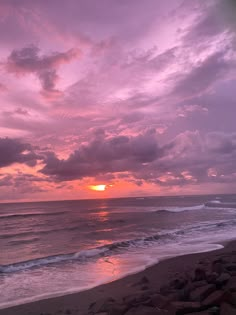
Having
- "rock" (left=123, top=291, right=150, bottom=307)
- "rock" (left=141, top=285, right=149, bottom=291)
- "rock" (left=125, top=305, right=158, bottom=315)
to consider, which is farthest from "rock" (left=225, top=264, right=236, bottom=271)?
"rock" (left=125, top=305, right=158, bottom=315)

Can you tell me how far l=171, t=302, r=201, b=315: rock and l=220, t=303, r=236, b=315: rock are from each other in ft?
1.32

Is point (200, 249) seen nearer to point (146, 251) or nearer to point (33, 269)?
point (146, 251)

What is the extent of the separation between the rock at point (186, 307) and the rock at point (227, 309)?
0.40m

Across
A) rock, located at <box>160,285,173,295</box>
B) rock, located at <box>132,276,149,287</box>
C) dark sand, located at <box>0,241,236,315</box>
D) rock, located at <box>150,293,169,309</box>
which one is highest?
rock, located at <box>150,293,169,309</box>

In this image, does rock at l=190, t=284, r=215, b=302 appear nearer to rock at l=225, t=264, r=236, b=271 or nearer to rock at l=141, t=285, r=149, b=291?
rock at l=225, t=264, r=236, b=271

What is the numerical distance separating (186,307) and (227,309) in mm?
686

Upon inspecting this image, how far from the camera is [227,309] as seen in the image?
19.2 ft

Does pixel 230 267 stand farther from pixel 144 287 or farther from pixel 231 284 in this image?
pixel 144 287

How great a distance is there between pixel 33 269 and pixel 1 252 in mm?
6104

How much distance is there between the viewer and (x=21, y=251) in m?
19.4

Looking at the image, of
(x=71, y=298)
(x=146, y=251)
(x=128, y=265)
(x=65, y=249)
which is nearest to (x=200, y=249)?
(x=146, y=251)

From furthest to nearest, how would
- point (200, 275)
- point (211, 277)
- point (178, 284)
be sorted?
point (200, 275) → point (178, 284) → point (211, 277)

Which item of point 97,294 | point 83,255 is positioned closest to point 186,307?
point 97,294

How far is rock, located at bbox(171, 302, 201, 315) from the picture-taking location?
606 cm
